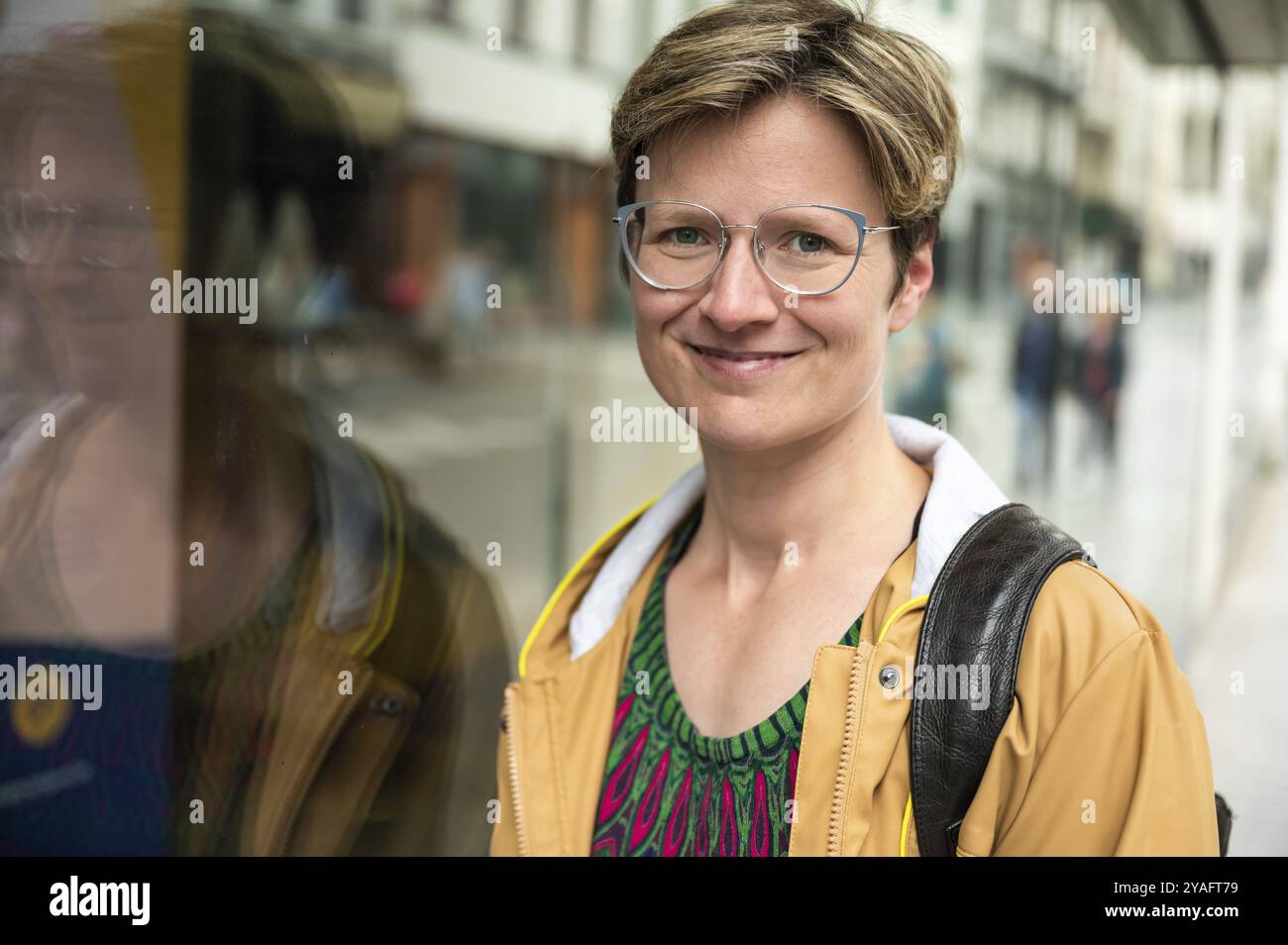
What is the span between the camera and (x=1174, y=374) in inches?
219

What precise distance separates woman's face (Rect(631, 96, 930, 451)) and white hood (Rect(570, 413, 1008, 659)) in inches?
6.0

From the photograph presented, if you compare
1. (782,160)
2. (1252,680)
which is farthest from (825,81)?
(1252,680)

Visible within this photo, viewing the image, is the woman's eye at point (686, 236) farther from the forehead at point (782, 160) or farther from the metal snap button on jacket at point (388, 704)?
the metal snap button on jacket at point (388, 704)

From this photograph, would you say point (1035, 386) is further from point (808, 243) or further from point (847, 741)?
point (847, 741)

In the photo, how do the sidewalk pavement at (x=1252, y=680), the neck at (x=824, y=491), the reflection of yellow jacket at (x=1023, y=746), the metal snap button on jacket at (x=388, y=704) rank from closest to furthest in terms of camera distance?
1. the reflection of yellow jacket at (x=1023, y=746)
2. the neck at (x=824, y=491)
3. the metal snap button on jacket at (x=388, y=704)
4. the sidewalk pavement at (x=1252, y=680)

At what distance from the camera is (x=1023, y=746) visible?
47.3 inches

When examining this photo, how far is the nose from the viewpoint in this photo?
1.38m

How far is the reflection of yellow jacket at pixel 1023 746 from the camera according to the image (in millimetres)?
1173

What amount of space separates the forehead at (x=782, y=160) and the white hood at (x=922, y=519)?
0.34 m

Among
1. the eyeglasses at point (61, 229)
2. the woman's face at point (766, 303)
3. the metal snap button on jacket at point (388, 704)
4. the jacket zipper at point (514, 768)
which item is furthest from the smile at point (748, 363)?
the eyeglasses at point (61, 229)

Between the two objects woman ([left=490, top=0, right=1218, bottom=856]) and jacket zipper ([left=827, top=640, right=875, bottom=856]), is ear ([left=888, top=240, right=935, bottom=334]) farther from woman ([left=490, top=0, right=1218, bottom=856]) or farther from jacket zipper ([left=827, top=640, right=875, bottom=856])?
jacket zipper ([left=827, top=640, right=875, bottom=856])

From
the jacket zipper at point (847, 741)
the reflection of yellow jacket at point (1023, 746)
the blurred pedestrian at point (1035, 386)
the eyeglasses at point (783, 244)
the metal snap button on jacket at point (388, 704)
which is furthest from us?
the blurred pedestrian at point (1035, 386)

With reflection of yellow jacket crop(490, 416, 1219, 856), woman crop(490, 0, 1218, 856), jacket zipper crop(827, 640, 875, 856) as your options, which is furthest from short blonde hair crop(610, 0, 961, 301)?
jacket zipper crop(827, 640, 875, 856)

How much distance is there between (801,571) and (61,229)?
130cm
